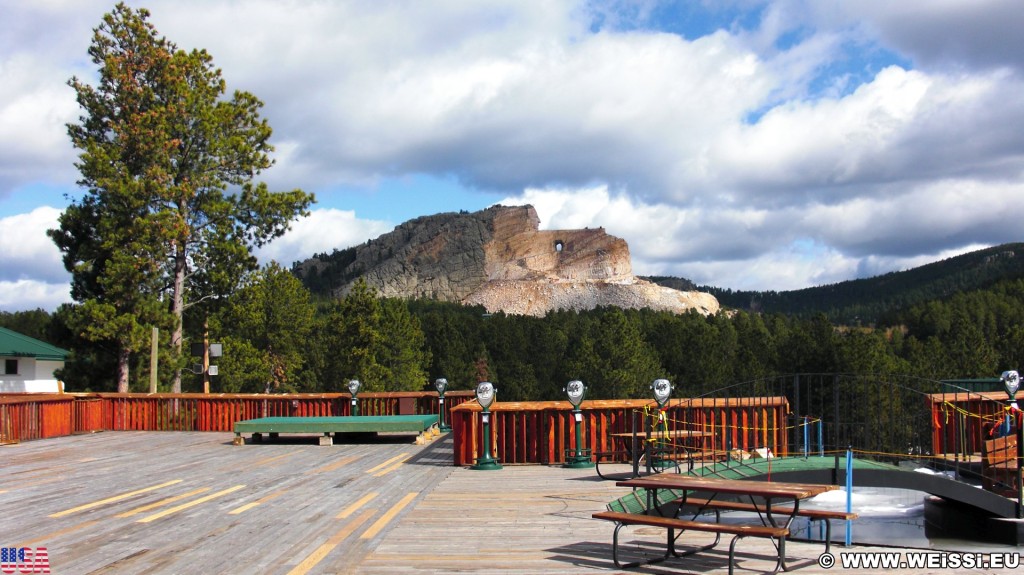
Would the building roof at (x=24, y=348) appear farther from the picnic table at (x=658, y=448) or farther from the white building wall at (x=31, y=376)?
the picnic table at (x=658, y=448)

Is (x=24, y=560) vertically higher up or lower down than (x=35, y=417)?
higher up

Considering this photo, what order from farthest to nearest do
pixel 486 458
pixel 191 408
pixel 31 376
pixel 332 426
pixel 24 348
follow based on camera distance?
pixel 31 376
pixel 24 348
pixel 191 408
pixel 332 426
pixel 486 458

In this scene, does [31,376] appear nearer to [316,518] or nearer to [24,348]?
[24,348]

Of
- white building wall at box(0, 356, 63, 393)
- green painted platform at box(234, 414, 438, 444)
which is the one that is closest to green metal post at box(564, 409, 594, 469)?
green painted platform at box(234, 414, 438, 444)

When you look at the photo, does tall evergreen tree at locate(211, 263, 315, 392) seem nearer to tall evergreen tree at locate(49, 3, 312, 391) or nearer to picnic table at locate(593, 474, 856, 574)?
tall evergreen tree at locate(49, 3, 312, 391)

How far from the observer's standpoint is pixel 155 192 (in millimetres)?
30719

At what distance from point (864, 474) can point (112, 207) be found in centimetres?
2777

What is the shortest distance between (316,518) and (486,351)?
75.4 meters

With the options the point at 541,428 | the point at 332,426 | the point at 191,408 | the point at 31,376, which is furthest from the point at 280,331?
the point at 541,428

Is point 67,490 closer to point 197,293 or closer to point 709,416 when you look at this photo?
point 709,416

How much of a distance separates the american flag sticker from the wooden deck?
0.14 m

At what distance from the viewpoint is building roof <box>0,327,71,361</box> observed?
43781 mm

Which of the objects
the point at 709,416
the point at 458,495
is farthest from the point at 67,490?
the point at 709,416

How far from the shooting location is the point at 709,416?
17.5 metres
